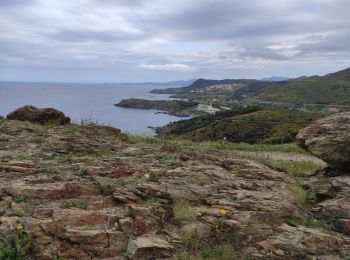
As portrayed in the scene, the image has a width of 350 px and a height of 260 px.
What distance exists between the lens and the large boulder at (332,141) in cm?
975

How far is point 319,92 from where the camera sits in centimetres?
15000

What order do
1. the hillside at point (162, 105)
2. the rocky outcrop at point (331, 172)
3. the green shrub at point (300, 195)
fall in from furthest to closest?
the hillside at point (162, 105) → the green shrub at point (300, 195) → the rocky outcrop at point (331, 172)

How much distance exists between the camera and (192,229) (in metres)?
Result: 7.72

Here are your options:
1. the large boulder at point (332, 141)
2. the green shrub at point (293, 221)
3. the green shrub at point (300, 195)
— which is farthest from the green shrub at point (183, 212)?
the large boulder at point (332, 141)

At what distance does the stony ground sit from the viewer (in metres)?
7.34

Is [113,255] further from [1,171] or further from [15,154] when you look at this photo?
[15,154]

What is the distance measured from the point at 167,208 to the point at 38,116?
8.96m

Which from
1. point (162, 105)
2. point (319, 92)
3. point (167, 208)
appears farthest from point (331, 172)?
point (319, 92)

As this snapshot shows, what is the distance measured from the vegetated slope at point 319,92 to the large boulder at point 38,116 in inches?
4505

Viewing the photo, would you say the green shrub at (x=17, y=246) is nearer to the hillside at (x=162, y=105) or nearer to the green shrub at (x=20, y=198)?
the green shrub at (x=20, y=198)

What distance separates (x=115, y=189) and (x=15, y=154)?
3295 millimetres

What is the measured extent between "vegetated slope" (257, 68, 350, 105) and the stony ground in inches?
4623

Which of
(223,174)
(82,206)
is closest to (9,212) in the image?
(82,206)

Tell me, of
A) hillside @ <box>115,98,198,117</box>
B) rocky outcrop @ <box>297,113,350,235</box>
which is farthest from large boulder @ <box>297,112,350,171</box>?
hillside @ <box>115,98,198,117</box>
